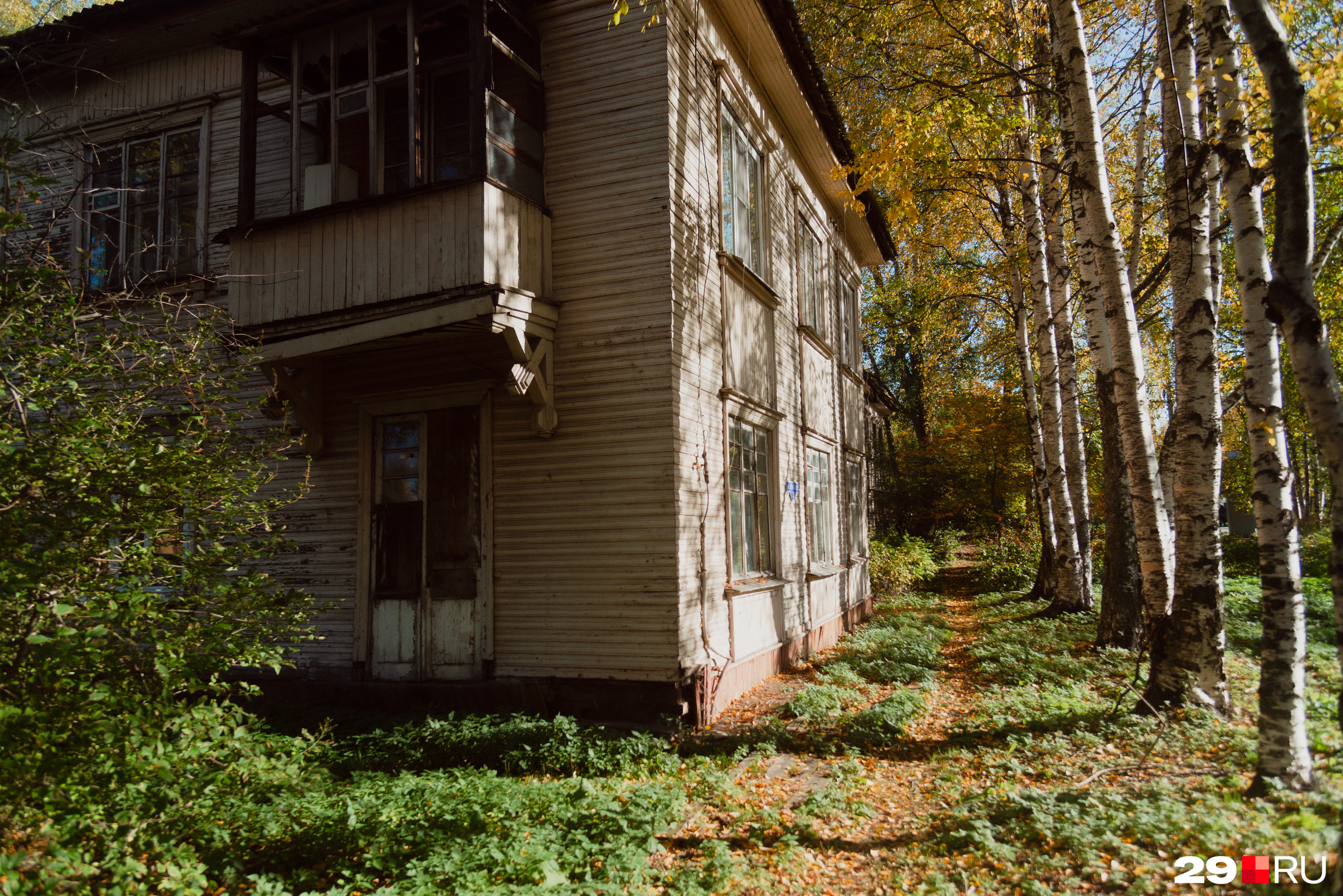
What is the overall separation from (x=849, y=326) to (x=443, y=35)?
10957mm

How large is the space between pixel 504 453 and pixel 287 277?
2779 millimetres

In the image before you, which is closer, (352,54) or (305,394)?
(352,54)

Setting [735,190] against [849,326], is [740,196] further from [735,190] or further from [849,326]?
[849,326]

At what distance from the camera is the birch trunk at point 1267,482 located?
4184 millimetres

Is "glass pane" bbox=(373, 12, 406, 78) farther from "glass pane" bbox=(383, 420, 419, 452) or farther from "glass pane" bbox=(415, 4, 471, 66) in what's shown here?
"glass pane" bbox=(383, 420, 419, 452)

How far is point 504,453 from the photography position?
7500 mm

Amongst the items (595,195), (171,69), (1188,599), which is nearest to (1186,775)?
(1188,599)

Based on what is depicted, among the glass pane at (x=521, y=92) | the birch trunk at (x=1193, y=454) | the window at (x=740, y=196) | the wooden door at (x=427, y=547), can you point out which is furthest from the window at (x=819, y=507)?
the glass pane at (x=521, y=92)

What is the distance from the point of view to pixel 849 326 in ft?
54.1

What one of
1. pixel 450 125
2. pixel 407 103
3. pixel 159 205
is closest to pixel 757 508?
pixel 450 125

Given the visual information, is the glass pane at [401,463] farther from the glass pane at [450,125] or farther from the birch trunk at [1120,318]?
the birch trunk at [1120,318]

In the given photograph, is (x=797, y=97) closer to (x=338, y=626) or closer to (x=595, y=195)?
(x=595, y=195)

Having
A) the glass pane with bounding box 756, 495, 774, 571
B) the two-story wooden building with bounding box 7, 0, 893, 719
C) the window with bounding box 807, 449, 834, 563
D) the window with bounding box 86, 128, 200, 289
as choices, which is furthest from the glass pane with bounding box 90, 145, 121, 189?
the window with bounding box 807, 449, 834, 563

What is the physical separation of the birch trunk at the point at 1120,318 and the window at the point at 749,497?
154 inches
